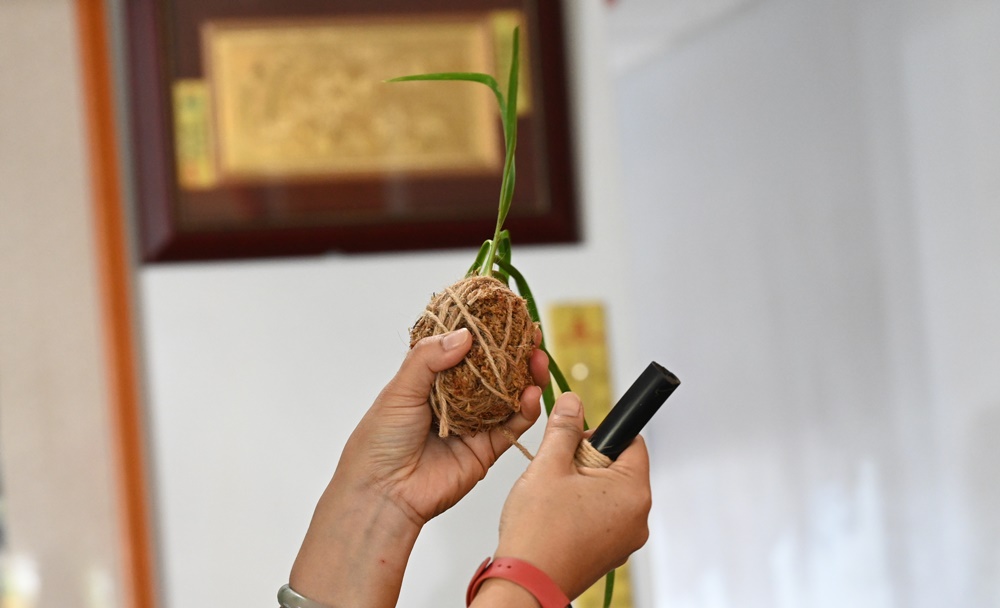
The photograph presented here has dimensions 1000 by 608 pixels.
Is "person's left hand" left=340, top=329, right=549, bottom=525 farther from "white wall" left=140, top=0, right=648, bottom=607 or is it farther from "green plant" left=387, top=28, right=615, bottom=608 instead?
"white wall" left=140, top=0, right=648, bottom=607

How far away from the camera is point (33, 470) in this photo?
4.85 feet

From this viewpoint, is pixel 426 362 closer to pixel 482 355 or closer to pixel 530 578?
pixel 482 355

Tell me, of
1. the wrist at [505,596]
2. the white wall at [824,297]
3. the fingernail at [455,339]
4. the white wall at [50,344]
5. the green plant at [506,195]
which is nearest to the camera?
the wrist at [505,596]

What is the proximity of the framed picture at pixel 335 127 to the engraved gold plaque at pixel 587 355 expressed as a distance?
0.12 meters

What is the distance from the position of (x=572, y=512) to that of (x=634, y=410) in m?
0.09

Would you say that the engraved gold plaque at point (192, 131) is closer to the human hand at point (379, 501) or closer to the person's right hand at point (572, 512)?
the human hand at point (379, 501)

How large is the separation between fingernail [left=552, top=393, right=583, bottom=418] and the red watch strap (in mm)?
123

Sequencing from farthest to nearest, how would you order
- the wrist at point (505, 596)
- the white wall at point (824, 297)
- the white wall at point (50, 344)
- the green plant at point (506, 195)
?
the white wall at point (824, 297) → the white wall at point (50, 344) → the green plant at point (506, 195) → the wrist at point (505, 596)

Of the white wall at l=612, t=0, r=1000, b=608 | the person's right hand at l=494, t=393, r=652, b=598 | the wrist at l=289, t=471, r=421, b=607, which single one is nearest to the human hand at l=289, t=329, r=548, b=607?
the wrist at l=289, t=471, r=421, b=607

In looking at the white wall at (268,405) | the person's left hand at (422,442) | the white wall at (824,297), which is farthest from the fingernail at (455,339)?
the white wall at (824,297)

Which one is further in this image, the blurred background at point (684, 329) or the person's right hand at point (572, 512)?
the blurred background at point (684, 329)

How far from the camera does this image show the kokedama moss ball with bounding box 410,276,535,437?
2.64ft

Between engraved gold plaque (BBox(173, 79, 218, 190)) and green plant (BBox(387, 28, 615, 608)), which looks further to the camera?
engraved gold plaque (BBox(173, 79, 218, 190))

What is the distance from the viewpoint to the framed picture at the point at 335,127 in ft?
4.95
